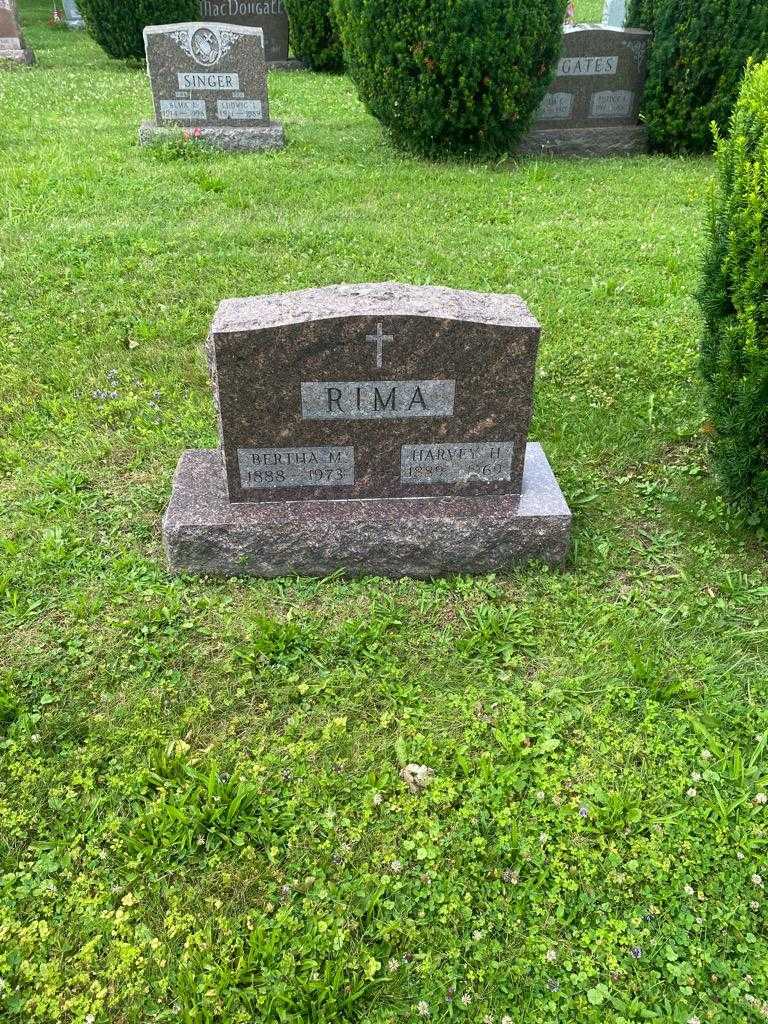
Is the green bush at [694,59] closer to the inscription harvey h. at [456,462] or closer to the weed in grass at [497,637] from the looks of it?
the inscription harvey h. at [456,462]

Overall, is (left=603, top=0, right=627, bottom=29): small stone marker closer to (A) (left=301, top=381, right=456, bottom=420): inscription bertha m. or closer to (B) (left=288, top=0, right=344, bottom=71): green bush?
(B) (left=288, top=0, right=344, bottom=71): green bush

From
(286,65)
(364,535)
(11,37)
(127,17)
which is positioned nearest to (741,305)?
(364,535)

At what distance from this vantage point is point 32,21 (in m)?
20.9

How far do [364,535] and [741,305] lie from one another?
74.0 inches

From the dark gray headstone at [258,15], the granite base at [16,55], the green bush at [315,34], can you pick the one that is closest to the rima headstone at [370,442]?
the green bush at [315,34]

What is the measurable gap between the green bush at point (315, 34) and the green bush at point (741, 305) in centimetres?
1233

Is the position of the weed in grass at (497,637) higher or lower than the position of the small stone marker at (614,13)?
lower

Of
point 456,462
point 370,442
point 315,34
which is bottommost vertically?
point 456,462

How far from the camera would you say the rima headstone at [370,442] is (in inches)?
130

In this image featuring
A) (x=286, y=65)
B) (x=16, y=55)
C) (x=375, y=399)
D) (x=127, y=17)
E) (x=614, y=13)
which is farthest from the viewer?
(x=614, y=13)

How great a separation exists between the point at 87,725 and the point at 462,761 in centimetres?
137

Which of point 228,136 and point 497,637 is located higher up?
point 228,136

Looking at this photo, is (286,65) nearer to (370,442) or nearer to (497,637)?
(370,442)

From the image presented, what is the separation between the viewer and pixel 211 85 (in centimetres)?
950
